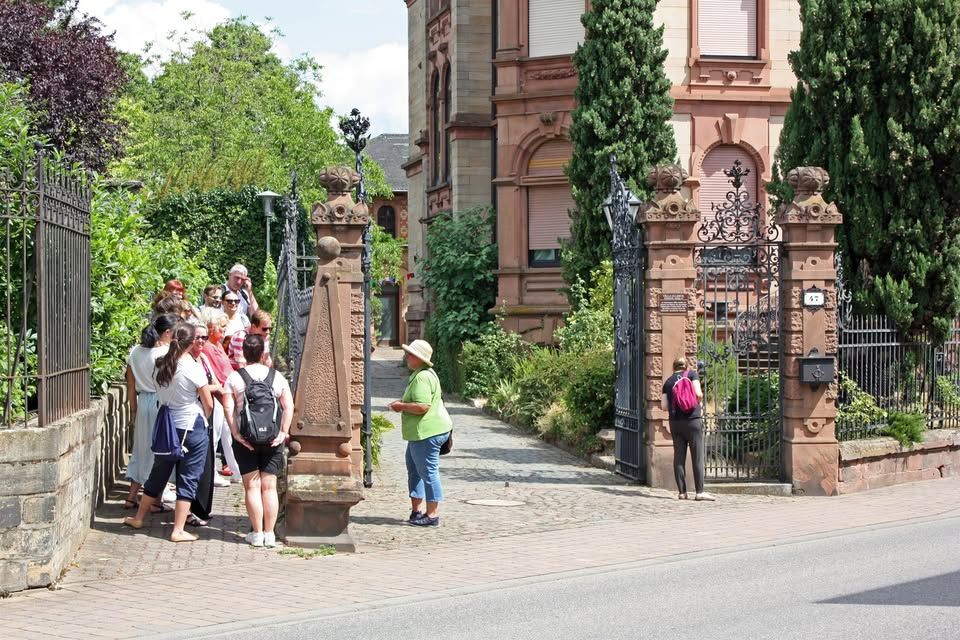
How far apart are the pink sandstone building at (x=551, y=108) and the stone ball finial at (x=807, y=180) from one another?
12.8 m

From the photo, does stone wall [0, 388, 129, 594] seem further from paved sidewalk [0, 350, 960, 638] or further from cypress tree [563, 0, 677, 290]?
cypress tree [563, 0, 677, 290]

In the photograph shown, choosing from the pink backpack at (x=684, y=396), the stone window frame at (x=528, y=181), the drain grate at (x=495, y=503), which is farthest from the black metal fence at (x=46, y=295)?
the stone window frame at (x=528, y=181)

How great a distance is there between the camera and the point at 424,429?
13.1 meters

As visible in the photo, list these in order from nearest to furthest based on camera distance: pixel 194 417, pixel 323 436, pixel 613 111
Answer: pixel 323 436, pixel 194 417, pixel 613 111

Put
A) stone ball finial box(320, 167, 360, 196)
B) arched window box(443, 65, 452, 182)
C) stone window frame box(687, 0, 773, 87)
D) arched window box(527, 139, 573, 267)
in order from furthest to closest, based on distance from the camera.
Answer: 1. arched window box(443, 65, 452, 182)
2. arched window box(527, 139, 573, 267)
3. stone window frame box(687, 0, 773, 87)
4. stone ball finial box(320, 167, 360, 196)

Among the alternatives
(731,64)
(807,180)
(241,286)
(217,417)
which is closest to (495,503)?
(217,417)

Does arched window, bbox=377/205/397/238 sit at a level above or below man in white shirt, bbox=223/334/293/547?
above

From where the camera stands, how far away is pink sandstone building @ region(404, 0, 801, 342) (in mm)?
29109

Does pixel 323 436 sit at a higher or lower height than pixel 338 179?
lower

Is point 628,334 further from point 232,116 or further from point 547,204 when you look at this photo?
point 232,116

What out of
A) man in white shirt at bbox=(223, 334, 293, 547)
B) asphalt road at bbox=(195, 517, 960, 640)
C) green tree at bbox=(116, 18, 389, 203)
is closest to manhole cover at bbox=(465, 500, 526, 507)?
asphalt road at bbox=(195, 517, 960, 640)

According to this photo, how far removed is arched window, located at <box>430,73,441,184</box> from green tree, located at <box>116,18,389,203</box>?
8.43 meters

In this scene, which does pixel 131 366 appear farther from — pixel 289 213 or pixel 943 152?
pixel 943 152

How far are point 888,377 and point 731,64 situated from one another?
13.0 metres
